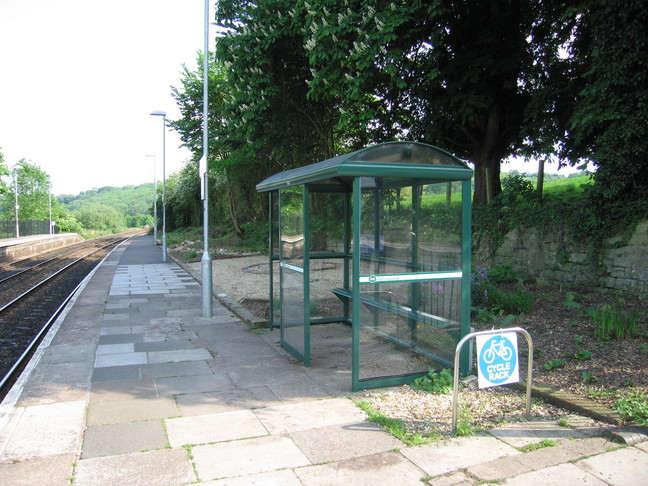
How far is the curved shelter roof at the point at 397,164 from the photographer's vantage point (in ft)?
15.1

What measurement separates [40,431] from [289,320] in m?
3.12

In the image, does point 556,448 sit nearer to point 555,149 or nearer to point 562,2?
point 555,149

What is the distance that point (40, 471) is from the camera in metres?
3.26

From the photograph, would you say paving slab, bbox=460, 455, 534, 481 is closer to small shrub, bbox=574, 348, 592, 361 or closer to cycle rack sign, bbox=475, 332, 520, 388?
cycle rack sign, bbox=475, 332, 520, 388

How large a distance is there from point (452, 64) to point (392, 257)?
8333 mm

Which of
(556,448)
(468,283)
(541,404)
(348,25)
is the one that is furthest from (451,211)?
(348,25)

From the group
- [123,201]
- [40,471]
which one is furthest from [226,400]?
[123,201]

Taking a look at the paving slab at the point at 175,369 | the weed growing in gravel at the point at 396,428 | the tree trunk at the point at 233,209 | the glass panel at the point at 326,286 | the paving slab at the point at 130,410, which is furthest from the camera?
the tree trunk at the point at 233,209

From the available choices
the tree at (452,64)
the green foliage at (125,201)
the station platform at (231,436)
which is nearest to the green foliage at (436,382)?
the station platform at (231,436)

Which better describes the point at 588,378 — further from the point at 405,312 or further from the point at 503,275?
the point at 503,275

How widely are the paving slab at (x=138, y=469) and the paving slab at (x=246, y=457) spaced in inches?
4.3

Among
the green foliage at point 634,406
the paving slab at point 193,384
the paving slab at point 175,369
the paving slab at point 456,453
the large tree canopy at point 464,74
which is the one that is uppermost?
the large tree canopy at point 464,74

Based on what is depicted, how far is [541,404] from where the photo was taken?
439cm

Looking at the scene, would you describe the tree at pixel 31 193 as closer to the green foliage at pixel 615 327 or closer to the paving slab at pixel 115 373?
the paving slab at pixel 115 373
